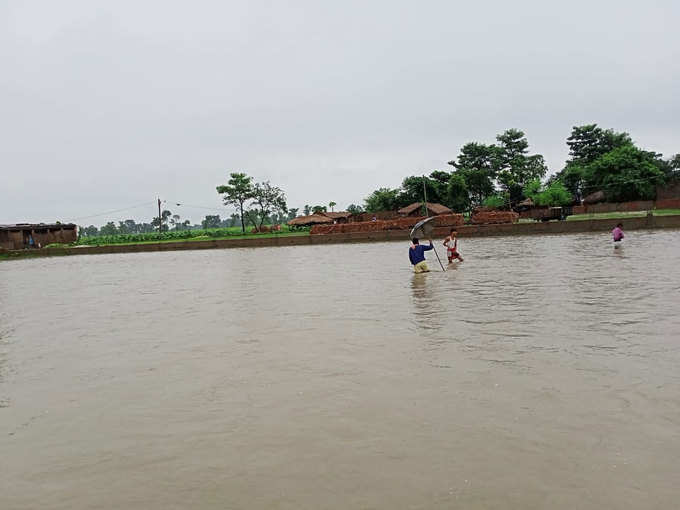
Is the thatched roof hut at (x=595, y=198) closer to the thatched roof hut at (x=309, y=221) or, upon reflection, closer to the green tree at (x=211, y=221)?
the thatched roof hut at (x=309, y=221)

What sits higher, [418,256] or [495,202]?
[495,202]

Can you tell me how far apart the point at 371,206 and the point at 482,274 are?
2137 inches

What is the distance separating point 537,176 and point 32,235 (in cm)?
6862

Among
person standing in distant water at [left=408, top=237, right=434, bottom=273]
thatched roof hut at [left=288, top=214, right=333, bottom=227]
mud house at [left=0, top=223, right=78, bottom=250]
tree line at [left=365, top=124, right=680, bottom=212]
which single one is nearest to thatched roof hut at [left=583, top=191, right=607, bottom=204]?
tree line at [left=365, top=124, right=680, bottom=212]

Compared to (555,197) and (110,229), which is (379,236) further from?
(110,229)

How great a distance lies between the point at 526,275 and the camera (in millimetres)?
13094

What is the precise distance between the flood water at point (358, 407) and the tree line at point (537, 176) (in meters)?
40.3

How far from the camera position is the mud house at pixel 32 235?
51906 mm

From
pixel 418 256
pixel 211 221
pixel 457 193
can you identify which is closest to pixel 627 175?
pixel 457 193

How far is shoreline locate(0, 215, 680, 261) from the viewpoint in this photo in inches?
1219

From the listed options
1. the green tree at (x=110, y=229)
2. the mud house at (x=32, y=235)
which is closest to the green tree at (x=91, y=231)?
the green tree at (x=110, y=229)

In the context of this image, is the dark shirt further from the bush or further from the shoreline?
the bush

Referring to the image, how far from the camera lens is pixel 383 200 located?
64188 mm

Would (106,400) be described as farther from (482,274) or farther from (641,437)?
(482,274)
